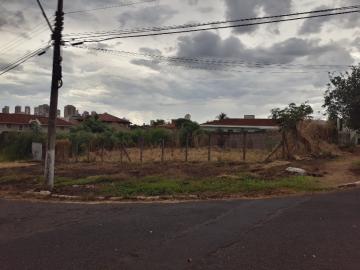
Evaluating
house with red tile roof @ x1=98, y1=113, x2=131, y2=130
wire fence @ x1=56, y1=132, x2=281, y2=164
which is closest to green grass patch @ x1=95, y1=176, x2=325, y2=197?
wire fence @ x1=56, y1=132, x2=281, y2=164

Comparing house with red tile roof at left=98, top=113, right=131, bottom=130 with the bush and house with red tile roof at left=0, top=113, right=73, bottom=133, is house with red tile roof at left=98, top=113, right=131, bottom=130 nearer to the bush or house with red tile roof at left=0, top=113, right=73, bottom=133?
house with red tile roof at left=0, top=113, right=73, bottom=133

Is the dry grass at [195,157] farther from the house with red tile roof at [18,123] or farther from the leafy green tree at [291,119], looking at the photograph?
the house with red tile roof at [18,123]

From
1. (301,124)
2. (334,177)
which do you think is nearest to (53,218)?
(334,177)

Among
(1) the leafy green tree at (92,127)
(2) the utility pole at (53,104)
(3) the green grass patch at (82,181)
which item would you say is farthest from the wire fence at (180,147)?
(2) the utility pole at (53,104)

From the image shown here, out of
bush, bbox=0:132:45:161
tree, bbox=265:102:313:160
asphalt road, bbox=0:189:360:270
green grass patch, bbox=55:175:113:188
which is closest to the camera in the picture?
asphalt road, bbox=0:189:360:270

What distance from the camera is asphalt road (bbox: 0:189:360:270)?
7.40m

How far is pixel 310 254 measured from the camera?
7.68m

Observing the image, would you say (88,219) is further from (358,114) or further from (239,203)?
(358,114)

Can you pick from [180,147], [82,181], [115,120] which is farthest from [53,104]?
[115,120]

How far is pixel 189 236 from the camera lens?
909 cm

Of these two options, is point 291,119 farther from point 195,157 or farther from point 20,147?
point 20,147

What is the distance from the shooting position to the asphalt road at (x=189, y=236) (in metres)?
7.40

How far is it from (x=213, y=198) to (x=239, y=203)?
179 centimetres

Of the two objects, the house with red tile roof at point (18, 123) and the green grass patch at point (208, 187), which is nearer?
the green grass patch at point (208, 187)
